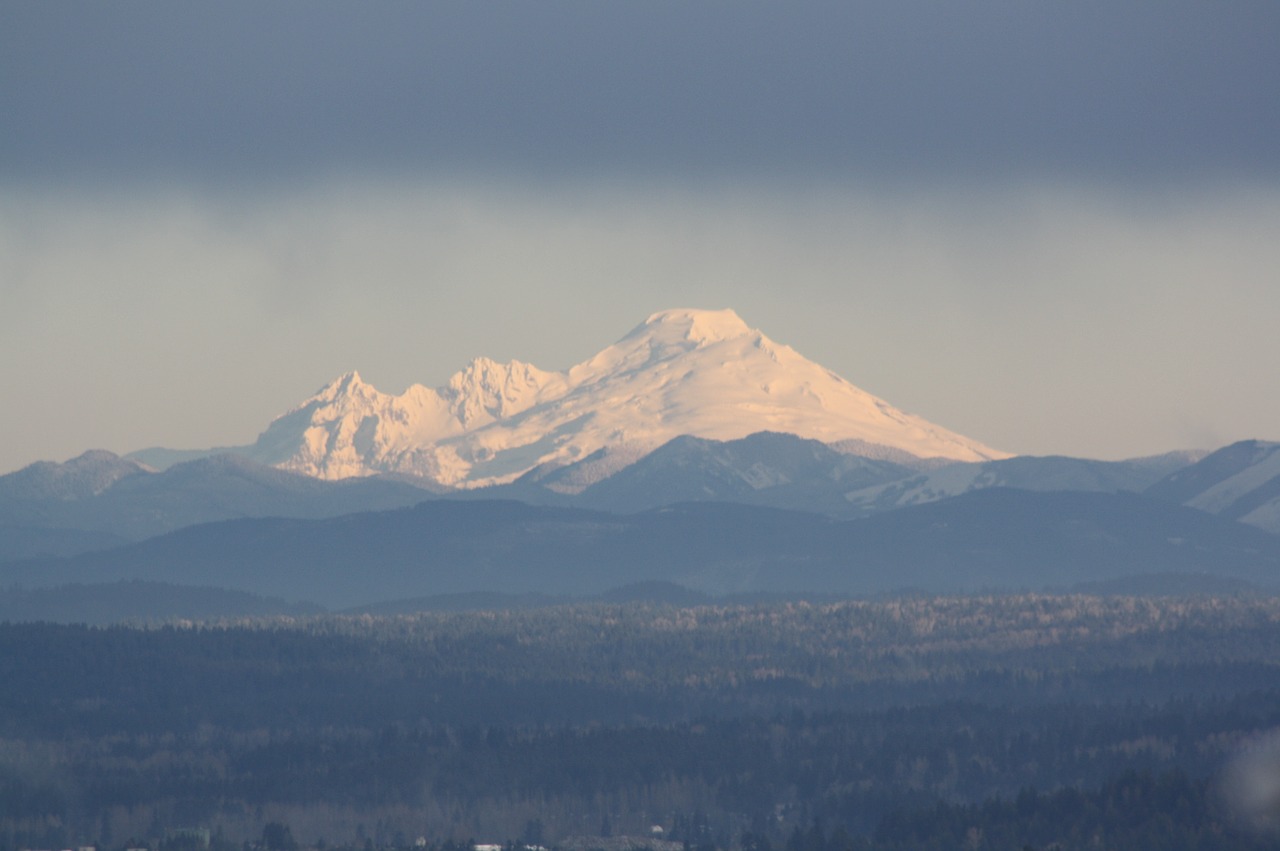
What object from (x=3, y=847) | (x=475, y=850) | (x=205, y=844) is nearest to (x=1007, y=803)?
(x=475, y=850)

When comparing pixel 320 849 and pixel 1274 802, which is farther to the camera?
pixel 320 849

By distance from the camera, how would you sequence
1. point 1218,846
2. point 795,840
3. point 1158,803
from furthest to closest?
1. point 795,840
2. point 1158,803
3. point 1218,846

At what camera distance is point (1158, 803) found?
183000mm

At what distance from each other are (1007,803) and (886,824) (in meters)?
9.74

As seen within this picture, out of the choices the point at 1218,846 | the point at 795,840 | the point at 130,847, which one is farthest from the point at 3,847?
the point at 1218,846

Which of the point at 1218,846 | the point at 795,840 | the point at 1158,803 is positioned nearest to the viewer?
the point at 1218,846

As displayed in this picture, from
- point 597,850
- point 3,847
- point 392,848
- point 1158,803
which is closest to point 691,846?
point 597,850

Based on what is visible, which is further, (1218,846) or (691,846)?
(691,846)

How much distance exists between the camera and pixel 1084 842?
177 meters

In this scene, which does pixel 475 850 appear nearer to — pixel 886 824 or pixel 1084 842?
pixel 886 824

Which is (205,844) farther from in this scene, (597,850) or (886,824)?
(886,824)

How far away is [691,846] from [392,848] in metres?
22.6

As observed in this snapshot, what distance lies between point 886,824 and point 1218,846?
33.7 meters

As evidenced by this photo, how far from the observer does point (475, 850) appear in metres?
199
